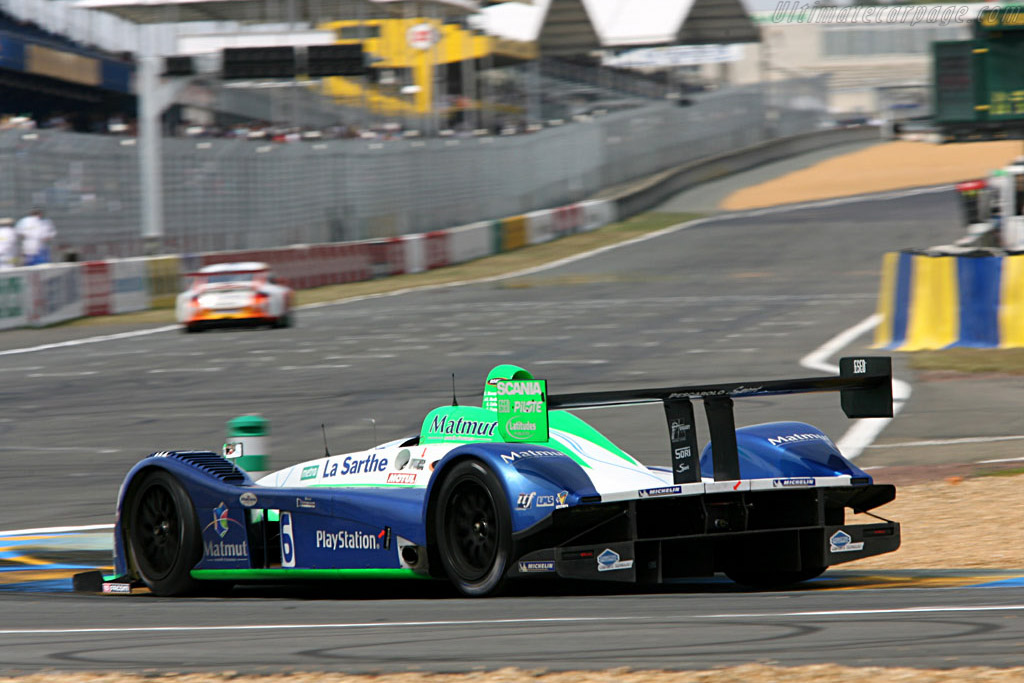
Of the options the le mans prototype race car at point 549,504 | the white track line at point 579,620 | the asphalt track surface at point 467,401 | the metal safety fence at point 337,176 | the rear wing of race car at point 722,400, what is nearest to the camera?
the asphalt track surface at point 467,401

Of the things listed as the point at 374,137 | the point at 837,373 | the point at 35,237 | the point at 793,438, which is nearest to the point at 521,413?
the point at 793,438

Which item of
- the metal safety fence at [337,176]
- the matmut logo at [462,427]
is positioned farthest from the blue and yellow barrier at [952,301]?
the metal safety fence at [337,176]

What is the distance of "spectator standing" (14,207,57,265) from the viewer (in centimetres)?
2781

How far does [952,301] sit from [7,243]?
16.4m

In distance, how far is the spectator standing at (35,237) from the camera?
27.8m

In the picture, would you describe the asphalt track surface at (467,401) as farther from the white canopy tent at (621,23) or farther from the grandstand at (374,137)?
the white canopy tent at (621,23)

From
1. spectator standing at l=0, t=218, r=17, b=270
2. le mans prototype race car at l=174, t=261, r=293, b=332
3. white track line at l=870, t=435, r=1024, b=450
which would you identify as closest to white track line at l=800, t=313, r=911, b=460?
white track line at l=870, t=435, r=1024, b=450

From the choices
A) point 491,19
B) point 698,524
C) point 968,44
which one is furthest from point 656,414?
point 491,19

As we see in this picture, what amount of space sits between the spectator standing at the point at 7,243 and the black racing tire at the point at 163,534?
21050mm

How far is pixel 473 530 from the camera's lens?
6.37 meters

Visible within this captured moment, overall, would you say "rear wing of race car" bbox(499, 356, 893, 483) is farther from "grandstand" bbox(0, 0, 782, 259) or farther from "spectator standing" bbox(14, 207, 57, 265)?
"grandstand" bbox(0, 0, 782, 259)

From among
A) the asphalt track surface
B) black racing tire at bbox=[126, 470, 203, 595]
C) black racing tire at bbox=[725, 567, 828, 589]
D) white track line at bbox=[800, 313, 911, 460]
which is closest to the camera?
the asphalt track surface

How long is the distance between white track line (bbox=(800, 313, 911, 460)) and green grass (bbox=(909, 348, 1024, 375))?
880mm

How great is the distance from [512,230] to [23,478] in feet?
112
